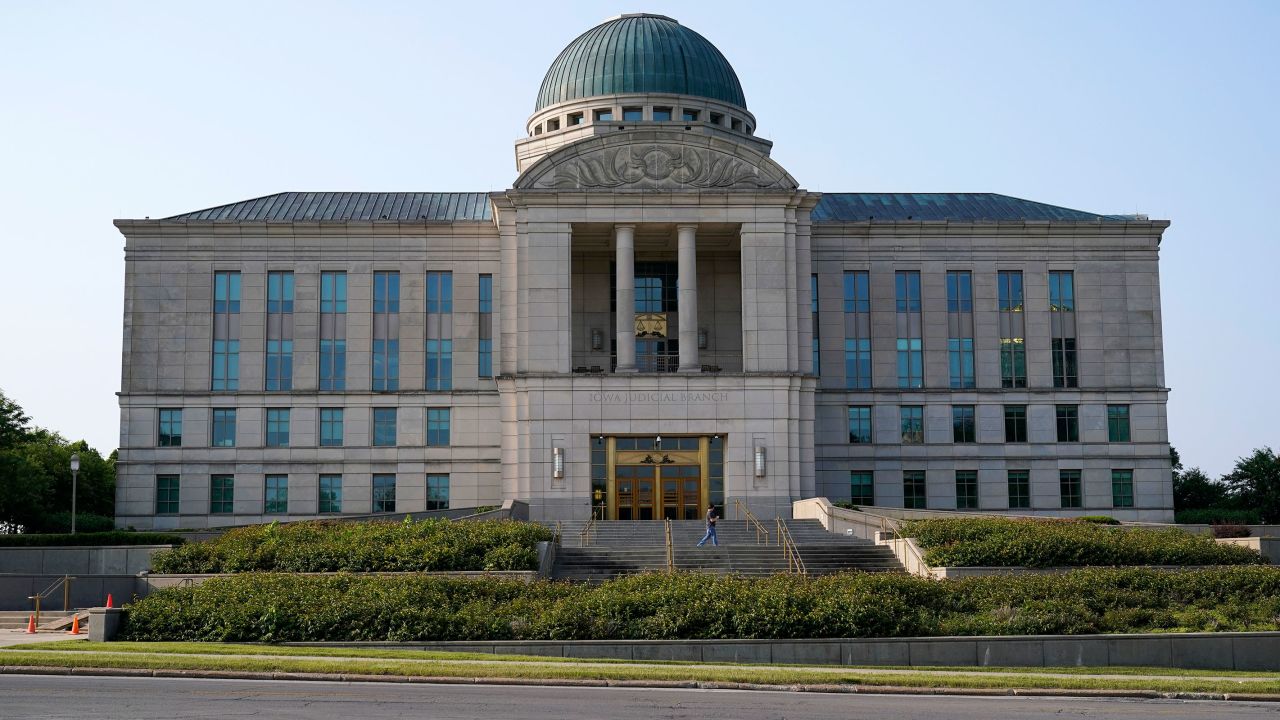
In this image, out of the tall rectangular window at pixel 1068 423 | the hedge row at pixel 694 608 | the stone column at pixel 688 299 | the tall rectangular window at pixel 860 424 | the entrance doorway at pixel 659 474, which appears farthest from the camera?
the tall rectangular window at pixel 860 424

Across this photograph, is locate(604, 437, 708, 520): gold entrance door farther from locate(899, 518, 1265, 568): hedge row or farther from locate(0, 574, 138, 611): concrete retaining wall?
locate(0, 574, 138, 611): concrete retaining wall

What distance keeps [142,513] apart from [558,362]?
21.5m

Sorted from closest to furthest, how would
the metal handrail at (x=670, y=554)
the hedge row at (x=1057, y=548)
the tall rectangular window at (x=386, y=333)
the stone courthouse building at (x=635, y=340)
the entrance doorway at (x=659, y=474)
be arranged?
the hedge row at (x=1057, y=548) < the metal handrail at (x=670, y=554) < the entrance doorway at (x=659, y=474) < the stone courthouse building at (x=635, y=340) < the tall rectangular window at (x=386, y=333)

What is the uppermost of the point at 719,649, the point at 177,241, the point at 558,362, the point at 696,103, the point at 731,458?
the point at 696,103

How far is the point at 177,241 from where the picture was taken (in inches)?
2490

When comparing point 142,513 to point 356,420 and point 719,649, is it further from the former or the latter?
point 719,649

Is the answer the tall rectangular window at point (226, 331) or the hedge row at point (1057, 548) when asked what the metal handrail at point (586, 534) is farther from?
the tall rectangular window at point (226, 331)

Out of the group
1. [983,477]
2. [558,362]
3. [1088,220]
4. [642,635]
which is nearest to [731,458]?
[558,362]

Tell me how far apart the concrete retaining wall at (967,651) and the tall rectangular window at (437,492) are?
34.8 meters

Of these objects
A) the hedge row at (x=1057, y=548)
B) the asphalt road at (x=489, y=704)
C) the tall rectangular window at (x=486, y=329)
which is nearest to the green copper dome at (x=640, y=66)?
the tall rectangular window at (x=486, y=329)

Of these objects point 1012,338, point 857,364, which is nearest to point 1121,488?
point 1012,338

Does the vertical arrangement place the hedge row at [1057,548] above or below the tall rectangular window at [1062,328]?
below

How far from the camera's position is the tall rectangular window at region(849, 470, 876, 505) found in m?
64.1

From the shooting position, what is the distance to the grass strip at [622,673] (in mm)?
23969
